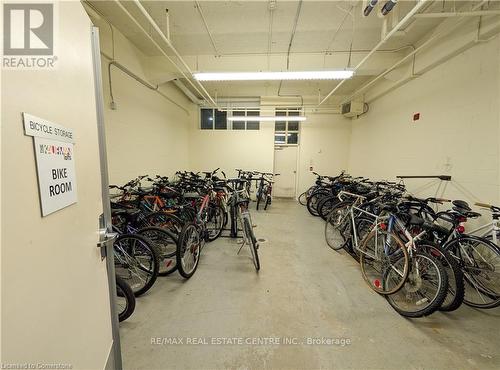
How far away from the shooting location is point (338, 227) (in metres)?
3.12

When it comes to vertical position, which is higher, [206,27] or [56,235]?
[206,27]

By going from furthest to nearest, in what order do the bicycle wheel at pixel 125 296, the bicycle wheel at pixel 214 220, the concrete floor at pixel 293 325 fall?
the bicycle wheel at pixel 214 220
the bicycle wheel at pixel 125 296
the concrete floor at pixel 293 325

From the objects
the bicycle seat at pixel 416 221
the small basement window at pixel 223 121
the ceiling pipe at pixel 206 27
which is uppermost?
the ceiling pipe at pixel 206 27

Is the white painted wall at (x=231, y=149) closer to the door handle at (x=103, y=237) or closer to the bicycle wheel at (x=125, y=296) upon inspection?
the bicycle wheel at (x=125, y=296)

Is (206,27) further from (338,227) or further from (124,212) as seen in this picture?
(338,227)

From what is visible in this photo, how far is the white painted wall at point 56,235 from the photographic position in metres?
0.48

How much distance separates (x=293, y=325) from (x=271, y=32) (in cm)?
→ 396

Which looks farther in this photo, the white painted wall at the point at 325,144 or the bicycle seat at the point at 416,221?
the white painted wall at the point at 325,144

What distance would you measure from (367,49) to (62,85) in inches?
183

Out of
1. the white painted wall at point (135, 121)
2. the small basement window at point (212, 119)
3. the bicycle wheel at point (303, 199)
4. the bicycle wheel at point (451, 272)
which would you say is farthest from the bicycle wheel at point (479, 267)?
the small basement window at point (212, 119)

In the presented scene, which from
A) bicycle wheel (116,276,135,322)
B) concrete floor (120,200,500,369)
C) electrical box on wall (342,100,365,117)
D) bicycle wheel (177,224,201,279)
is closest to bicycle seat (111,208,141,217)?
bicycle wheel (177,224,201,279)

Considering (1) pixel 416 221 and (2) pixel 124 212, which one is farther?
(2) pixel 124 212

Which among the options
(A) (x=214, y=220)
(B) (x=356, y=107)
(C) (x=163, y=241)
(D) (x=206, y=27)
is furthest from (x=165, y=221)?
(B) (x=356, y=107)

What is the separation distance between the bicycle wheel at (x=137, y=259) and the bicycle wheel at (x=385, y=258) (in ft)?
7.39
